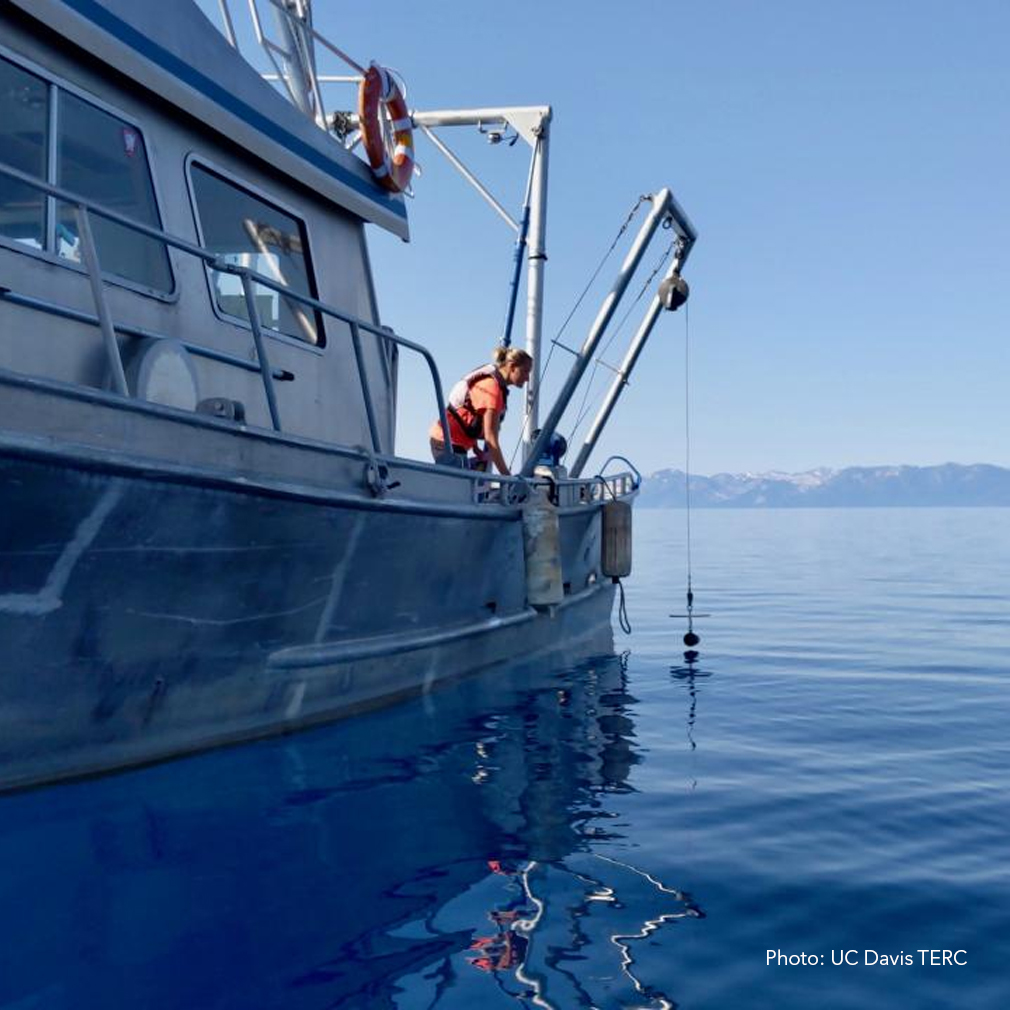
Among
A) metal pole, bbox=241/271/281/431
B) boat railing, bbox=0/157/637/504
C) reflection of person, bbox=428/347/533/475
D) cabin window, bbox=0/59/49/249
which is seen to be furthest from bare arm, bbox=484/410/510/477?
cabin window, bbox=0/59/49/249

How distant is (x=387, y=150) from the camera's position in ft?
22.9

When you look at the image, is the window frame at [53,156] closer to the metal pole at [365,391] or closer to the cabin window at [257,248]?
the cabin window at [257,248]

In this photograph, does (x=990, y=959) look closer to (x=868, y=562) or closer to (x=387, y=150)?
(x=387, y=150)

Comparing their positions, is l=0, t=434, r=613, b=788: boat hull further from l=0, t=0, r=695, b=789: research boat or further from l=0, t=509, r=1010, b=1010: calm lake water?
l=0, t=509, r=1010, b=1010: calm lake water

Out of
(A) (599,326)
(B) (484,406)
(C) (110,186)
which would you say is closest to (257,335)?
(C) (110,186)

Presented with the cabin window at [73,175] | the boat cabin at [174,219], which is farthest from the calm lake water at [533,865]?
the cabin window at [73,175]

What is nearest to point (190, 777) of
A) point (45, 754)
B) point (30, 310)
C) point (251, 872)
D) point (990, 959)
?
point (45, 754)

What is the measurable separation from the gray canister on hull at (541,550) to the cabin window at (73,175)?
3.40 meters

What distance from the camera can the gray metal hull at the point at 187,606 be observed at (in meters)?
3.75

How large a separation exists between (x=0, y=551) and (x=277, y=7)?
4282 millimetres

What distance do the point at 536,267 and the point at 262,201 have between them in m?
4.11

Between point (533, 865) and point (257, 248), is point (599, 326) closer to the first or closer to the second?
point (257, 248)

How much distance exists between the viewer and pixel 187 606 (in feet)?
14.5

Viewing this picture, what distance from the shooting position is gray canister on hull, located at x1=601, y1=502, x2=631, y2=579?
10016 millimetres
